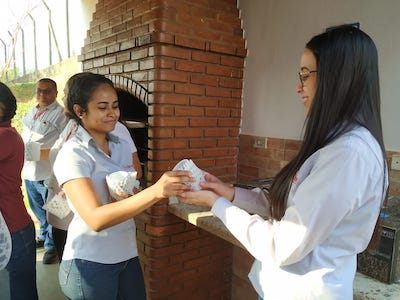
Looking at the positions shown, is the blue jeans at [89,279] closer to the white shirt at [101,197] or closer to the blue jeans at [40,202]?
the white shirt at [101,197]

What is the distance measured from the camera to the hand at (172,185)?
1.30 meters

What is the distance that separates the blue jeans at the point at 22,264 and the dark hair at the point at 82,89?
100cm

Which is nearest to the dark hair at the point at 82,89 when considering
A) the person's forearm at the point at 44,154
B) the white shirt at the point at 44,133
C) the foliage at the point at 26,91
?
the person's forearm at the point at 44,154

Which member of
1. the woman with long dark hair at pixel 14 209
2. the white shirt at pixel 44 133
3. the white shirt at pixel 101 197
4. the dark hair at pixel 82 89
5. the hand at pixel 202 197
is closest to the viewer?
the hand at pixel 202 197

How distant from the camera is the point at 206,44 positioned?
2.55m

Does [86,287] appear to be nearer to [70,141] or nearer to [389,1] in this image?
[70,141]

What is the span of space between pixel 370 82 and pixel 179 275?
236cm

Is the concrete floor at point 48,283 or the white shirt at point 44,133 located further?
the white shirt at point 44,133

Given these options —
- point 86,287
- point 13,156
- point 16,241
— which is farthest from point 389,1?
point 16,241

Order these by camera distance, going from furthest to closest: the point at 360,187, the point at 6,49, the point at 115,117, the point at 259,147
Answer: the point at 6,49, the point at 259,147, the point at 115,117, the point at 360,187

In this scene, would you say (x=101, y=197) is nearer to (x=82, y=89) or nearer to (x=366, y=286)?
(x=82, y=89)

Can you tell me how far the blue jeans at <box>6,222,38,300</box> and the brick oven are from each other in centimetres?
91

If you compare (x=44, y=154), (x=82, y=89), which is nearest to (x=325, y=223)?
(x=82, y=89)

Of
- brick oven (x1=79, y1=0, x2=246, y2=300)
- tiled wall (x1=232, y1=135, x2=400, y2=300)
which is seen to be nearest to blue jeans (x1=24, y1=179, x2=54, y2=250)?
brick oven (x1=79, y1=0, x2=246, y2=300)
